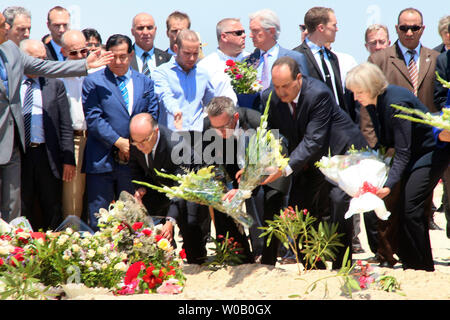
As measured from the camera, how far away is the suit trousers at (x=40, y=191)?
789 centimetres

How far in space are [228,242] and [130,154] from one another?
141 centimetres

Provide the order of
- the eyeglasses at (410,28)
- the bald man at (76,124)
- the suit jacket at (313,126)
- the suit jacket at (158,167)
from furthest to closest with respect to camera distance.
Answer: the eyeglasses at (410,28) → the bald man at (76,124) → the suit jacket at (158,167) → the suit jacket at (313,126)

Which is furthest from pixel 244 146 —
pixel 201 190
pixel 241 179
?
pixel 201 190

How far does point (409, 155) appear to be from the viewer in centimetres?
636

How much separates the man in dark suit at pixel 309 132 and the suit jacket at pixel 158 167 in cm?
101

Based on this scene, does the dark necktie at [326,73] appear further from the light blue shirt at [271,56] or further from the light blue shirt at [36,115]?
the light blue shirt at [36,115]

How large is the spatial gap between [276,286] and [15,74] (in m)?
3.45

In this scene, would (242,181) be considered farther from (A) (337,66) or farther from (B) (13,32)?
(B) (13,32)

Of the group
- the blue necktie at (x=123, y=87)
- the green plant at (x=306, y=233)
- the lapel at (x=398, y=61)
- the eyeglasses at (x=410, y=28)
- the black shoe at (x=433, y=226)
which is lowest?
the black shoe at (x=433, y=226)

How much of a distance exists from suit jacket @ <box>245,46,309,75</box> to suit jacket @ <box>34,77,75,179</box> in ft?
7.19

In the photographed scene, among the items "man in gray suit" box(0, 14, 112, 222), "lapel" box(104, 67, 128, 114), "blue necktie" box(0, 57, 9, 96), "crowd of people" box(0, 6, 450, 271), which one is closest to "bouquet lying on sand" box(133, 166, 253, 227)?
"crowd of people" box(0, 6, 450, 271)

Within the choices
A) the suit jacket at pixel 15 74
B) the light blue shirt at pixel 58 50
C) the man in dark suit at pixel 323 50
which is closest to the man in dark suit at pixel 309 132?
the man in dark suit at pixel 323 50

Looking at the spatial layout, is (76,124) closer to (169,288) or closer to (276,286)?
(169,288)

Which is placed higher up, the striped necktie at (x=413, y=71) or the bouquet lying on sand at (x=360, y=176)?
the striped necktie at (x=413, y=71)
